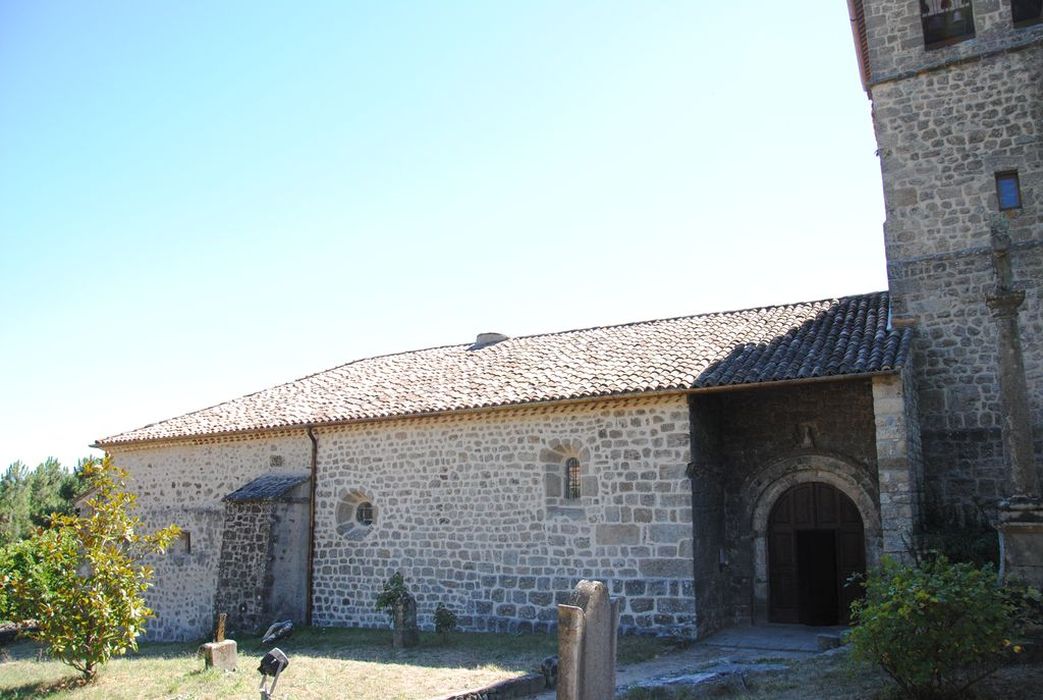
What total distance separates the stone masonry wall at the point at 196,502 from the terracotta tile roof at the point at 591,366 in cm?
56

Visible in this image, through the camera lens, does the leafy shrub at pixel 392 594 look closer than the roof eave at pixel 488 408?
No

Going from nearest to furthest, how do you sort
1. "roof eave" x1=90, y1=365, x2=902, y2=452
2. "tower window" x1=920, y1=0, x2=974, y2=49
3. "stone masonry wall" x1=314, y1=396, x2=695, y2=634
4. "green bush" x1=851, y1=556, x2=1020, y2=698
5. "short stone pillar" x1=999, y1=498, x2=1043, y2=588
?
"green bush" x1=851, y1=556, x2=1020, y2=698 → "short stone pillar" x1=999, y1=498, x2=1043, y2=588 → "roof eave" x1=90, y1=365, x2=902, y2=452 → "stone masonry wall" x1=314, y1=396, x2=695, y2=634 → "tower window" x1=920, y1=0, x2=974, y2=49

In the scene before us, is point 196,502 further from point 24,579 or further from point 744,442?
point 744,442

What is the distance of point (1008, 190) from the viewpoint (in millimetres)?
13000

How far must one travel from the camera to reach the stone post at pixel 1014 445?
8.16 metres

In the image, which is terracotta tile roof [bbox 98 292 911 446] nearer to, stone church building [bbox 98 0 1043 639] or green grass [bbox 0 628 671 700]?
stone church building [bbox 98 0 1043 639]

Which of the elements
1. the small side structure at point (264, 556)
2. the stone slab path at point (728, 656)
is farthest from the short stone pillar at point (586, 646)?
the small side structure at point (264, 556)

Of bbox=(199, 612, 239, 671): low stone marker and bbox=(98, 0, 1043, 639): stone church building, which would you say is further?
bbox=(98, 0, 1043, 639): stone church building

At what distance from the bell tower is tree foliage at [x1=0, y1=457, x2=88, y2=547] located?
24670 millimetres

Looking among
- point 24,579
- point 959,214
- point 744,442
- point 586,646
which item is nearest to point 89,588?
point 24,579

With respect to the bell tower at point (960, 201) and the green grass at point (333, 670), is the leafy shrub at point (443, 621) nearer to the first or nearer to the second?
the green grass at point (333, 670)

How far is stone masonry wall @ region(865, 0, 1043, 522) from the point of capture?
12.6m

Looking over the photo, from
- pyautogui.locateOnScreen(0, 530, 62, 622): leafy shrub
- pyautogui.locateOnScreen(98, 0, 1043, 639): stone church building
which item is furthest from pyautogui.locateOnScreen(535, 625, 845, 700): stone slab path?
pyautogui.locateOnScreen(0, 530, 62, 622): leafy shrub

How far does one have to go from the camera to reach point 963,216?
1322 cm
